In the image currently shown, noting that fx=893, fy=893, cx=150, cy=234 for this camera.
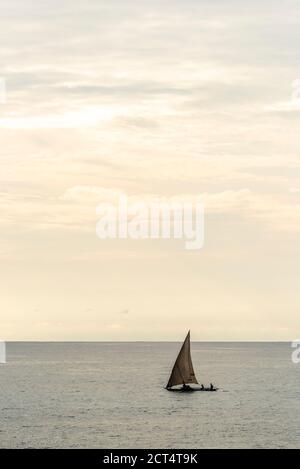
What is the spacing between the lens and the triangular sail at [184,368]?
152m

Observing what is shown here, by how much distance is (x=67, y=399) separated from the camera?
534 ft

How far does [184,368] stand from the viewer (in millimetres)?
157375

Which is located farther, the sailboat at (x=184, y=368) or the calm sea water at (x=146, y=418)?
the sailboat at (x=184, y=368)

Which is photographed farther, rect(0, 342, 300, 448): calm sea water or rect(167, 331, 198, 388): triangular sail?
rect(167, 331, 198, 388): triangular sail

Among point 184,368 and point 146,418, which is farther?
point 184,368

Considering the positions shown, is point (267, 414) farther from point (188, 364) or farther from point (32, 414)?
point (32, 414)

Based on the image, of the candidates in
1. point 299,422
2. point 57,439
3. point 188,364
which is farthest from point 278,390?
point 57,439

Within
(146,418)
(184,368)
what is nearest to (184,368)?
(184,368)

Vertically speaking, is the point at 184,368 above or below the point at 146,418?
above

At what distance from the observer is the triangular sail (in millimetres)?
151625

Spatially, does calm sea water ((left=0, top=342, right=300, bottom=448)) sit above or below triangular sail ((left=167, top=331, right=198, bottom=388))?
below

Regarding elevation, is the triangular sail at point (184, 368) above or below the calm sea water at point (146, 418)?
above

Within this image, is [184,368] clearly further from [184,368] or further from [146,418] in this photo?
[146,418]

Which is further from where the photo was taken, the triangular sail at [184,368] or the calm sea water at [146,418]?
the triangular sail at [184,368]
